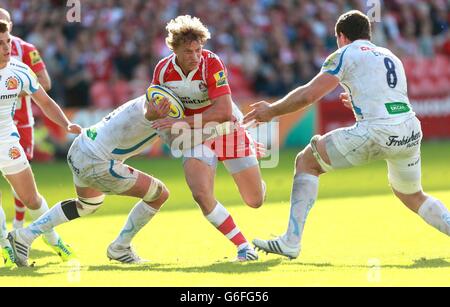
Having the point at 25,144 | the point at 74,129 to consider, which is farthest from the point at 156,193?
the point at 25,144

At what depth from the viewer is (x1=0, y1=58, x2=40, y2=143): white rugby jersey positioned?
9297 millimetres

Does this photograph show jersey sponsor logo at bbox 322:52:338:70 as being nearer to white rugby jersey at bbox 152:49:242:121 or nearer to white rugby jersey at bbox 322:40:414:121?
white rugby jersey at bbox 322:40:414:121

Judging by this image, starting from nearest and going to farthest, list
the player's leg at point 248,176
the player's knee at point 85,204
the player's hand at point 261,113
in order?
the player's hand at point 261,113
the player's knee at point 85,204
the player's leg at point 248,176

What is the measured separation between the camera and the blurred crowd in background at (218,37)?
2067 cm

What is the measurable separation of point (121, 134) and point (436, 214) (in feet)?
9.19

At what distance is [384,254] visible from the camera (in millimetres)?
9062

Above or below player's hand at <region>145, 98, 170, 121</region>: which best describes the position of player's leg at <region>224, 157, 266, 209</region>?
below

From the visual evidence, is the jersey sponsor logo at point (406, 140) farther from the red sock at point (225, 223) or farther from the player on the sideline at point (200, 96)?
the red sock at point (225, 223)

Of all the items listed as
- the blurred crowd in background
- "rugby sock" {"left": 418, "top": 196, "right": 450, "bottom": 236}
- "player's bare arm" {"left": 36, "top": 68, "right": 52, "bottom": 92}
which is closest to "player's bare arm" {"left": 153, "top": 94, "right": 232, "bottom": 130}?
"rugby sock" {"left": 418, "top": 196, "right": 450, "bottom": 236}

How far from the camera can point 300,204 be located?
8727 mm

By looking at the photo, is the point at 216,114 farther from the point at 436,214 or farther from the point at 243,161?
the point at 436,214

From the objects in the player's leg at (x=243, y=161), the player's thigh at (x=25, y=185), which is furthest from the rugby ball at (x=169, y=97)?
the player's thigh at (x=25, y=185)

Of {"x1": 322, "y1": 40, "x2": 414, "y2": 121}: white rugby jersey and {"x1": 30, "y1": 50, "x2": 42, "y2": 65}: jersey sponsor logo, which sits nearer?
{"x1": 322, "y1": 40, "x2": 414, "y2": 121}: white rugby jersey

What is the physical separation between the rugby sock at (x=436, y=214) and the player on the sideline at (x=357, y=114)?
0.04m
